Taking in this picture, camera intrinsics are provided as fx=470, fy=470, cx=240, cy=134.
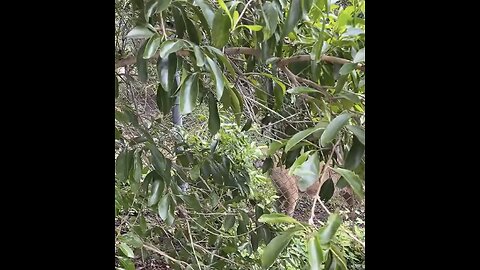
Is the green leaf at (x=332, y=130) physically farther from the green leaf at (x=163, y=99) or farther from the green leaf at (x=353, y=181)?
the green leaf at (x=163, y=99)

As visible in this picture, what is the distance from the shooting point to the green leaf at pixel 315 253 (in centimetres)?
A: 45

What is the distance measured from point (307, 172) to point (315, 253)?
89 mm

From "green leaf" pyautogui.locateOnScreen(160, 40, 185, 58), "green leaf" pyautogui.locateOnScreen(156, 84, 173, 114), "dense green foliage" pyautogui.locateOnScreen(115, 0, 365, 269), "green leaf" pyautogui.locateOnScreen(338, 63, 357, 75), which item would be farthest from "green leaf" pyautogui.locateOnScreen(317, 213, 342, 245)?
"green leaf" pyautogui.locateOnScreen(156, 84, 173, 114)

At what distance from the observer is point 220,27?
0.64 metres

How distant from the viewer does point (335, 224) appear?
19.3 inches

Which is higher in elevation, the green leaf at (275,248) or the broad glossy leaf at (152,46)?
the broad glossy leaf at (152,46)

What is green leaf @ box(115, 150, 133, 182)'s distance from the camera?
78cm

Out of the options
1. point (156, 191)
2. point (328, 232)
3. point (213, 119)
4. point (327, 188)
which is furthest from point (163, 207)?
point (328, 232)

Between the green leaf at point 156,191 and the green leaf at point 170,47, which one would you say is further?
the green leaf at point 156,191

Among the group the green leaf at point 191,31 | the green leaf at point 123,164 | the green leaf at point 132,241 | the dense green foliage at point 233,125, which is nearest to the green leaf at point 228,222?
the dense green foliage at point 233,125

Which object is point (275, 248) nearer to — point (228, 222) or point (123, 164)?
point (123, 164)

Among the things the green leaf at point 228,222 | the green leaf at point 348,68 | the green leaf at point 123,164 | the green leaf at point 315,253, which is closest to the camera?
the green leaf at point 315,253
